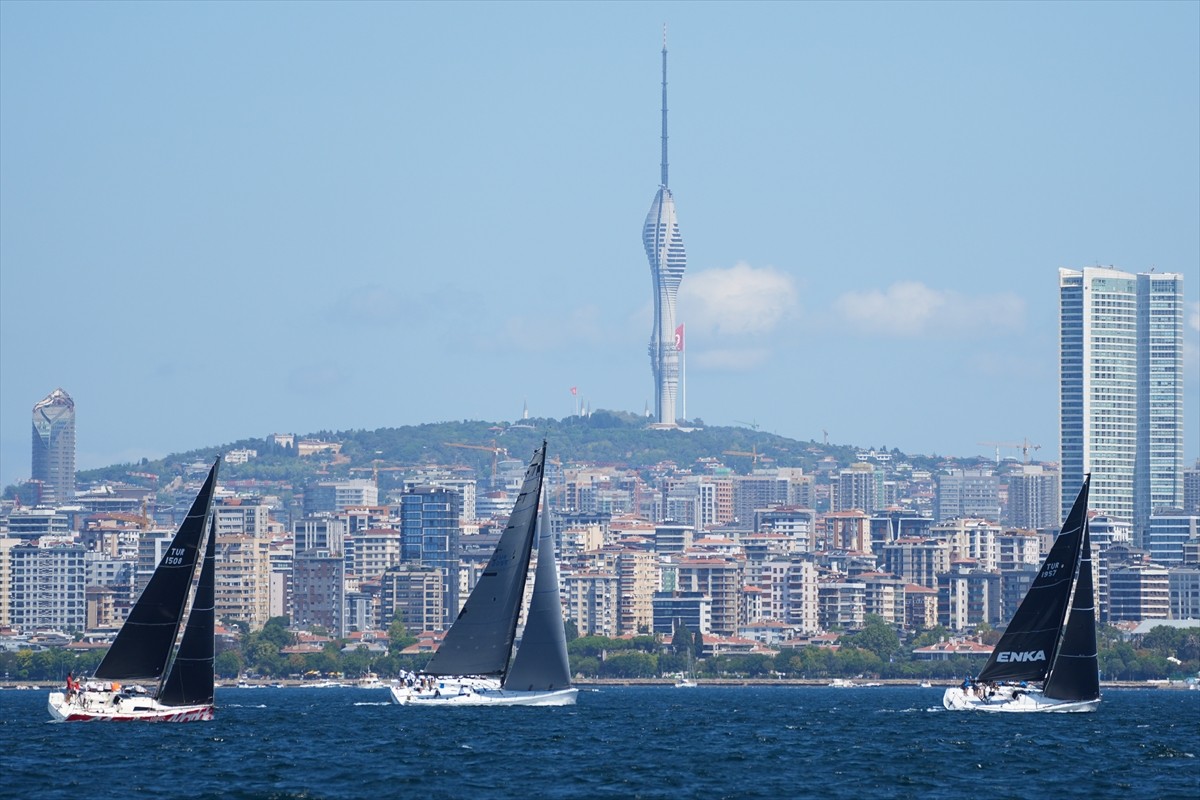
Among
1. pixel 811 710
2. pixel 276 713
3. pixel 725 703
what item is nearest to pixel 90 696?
pixel 276 713

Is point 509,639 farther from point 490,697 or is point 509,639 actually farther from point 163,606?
point 163,606

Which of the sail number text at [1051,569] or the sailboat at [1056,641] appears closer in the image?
the sailboat at [1056,641]

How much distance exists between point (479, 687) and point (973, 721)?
17.5 metres

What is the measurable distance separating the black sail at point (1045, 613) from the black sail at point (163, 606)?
2929 cm

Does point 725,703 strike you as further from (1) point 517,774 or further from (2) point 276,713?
(1) point 517,774

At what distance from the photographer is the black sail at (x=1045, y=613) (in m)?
90.8

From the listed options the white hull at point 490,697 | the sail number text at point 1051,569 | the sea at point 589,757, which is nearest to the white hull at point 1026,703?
the sea at point 589,757

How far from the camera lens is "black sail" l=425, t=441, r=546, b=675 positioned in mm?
91562

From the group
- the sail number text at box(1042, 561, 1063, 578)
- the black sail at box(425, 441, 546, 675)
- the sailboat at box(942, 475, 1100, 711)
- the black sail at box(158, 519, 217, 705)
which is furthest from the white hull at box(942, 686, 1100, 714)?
the black sail at box(158, 519, 217, 705)

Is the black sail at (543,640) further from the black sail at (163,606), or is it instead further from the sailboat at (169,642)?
the black sail at (163,606)

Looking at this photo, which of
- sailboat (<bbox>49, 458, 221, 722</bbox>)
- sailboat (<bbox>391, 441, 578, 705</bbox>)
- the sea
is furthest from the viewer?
sailboat (<bbox>391, 441, 578, 705</bbox>)

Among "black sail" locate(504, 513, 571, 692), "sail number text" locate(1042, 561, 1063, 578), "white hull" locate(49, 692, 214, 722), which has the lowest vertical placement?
"white hull" locate(49, 692, 214, 722)

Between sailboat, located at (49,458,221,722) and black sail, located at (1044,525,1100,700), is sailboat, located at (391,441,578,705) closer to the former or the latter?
sailboat, located at (49,458,221,722)

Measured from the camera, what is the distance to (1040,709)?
91875 mm
